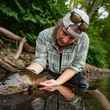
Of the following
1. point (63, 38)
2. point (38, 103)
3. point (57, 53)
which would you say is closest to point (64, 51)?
point (57, 53)

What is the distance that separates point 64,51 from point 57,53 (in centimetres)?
9

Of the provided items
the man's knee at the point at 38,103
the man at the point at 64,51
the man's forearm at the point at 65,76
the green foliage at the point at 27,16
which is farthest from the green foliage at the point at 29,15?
the man's knee at the point at 38,103

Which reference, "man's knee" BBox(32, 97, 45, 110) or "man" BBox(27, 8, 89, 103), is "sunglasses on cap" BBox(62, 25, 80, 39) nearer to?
"man" BBox(27, 8, 89, 103)

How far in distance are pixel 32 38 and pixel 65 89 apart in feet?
27.5

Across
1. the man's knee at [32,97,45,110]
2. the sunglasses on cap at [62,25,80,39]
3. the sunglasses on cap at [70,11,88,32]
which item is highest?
the sunglasses on cap at [70,11,88,32]

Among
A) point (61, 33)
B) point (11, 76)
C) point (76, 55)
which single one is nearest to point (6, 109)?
point (11, 76)

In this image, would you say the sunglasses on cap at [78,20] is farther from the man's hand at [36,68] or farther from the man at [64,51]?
the man's hand at [36,68]

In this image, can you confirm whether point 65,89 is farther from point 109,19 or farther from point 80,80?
point 109,19

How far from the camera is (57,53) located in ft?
17.0

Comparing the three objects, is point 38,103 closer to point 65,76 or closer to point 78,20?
point 65,76

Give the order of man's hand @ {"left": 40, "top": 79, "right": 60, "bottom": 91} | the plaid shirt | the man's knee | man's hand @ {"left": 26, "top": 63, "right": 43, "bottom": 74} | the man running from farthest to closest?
the plaid shirt < man's hand @ {"left": 26, "top": 63, "right": 43, "bottom": 74} < the man < man's hand @ {"left": 40, "top": 79, "right": 60, "bottom": 91} < the man's knee

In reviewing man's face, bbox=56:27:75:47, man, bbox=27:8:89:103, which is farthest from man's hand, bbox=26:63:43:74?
man's face, bbox=56:27:75:47

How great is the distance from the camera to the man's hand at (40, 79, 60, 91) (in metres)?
4.76

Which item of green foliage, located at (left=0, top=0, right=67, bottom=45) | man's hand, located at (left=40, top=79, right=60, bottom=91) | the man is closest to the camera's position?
man's hand, located at (left=40, top=79, right=60, bottom=91)
